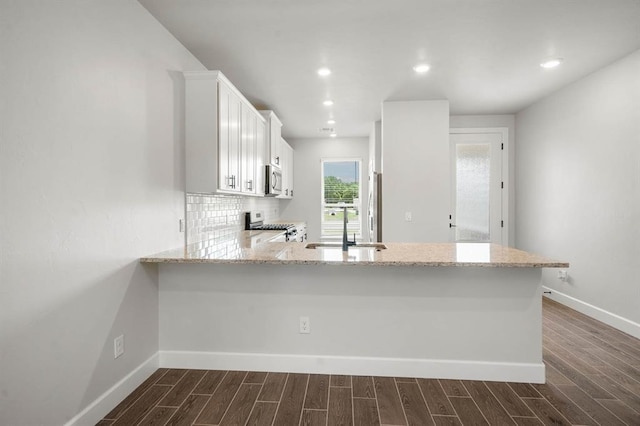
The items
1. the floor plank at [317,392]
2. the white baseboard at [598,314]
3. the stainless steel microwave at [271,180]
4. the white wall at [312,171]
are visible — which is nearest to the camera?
the floor plank at [317,392]

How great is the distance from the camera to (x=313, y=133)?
6414mm

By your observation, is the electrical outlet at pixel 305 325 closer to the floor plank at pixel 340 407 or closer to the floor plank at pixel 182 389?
the floor plank at pixel 340 407

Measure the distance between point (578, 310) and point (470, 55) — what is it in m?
3.09

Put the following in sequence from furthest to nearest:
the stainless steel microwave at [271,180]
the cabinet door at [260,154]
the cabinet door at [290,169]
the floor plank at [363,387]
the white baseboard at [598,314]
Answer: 1. the cabinet door at [290,169]
2. the stainless steel microwave at [271,180]
3. the cabinet door at [260,154]
4. the white baseboard at [598,314]
5. the floor plank at [363,387]

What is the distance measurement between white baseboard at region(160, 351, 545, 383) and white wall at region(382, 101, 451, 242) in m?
2.34

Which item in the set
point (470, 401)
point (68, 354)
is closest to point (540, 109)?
point (470, 401)

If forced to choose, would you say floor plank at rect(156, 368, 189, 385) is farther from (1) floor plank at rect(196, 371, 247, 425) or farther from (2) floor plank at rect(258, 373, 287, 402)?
(2) floor plank at rect(258, 373, 287, 402)

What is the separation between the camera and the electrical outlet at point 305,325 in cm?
244

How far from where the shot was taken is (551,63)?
331 cm

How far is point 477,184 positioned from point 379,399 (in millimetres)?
4033

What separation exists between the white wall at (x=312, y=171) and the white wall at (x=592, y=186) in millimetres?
3045

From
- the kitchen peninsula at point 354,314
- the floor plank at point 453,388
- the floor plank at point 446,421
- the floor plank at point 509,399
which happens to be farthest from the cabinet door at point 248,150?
the floor plank at point 509,399

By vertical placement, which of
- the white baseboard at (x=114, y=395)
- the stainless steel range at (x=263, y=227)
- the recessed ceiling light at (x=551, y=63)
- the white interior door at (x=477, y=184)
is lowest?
the white baseboard at (x=114, y=395)

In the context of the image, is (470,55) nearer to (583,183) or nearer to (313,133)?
(583,183)
